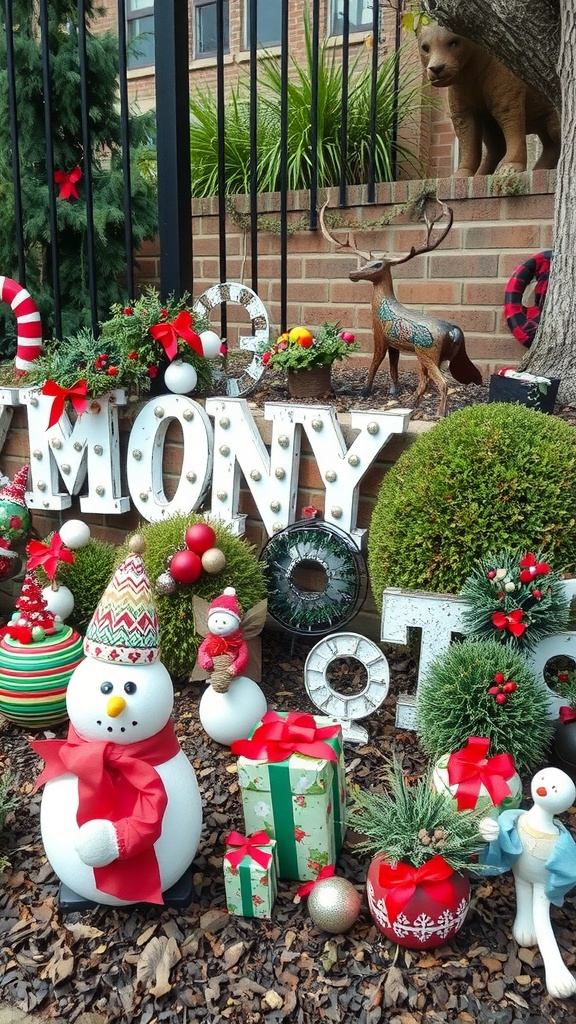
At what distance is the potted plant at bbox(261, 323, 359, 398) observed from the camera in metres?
2.97

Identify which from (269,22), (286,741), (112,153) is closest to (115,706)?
(286,741)

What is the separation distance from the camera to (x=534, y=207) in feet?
12.0

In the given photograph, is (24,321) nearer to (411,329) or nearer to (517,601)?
(411,329)

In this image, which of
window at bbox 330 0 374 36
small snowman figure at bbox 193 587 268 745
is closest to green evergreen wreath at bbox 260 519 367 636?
small snowman figure at bbox 193 587 268 745

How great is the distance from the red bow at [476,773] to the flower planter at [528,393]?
4.02 ft

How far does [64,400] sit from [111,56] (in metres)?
2.97

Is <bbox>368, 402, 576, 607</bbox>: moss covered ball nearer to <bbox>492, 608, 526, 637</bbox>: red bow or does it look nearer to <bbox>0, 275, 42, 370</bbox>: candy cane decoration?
<bbox>492, 608, 526, 637</bbox>: red bow

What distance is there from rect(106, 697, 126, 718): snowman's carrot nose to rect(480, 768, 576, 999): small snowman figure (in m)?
0.79

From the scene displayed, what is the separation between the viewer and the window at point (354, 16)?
27.4ft

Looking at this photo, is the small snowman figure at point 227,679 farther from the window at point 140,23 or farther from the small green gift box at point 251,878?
the window at point 140,23

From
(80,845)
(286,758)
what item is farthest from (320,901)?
(80,845)

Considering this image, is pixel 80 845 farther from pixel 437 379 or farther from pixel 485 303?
pixel 485 303

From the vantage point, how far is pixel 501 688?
2.01m

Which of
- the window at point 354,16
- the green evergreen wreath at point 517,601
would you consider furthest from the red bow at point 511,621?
the window at point 354,16
